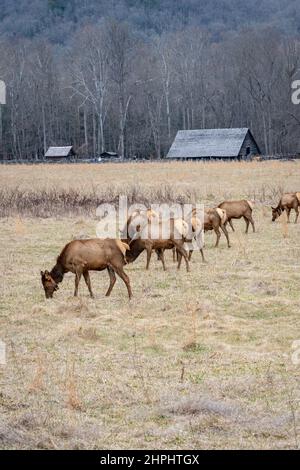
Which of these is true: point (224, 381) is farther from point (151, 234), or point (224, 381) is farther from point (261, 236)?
point (261, 236)

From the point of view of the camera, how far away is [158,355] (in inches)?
401

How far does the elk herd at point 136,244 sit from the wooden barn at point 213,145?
39.7 meters

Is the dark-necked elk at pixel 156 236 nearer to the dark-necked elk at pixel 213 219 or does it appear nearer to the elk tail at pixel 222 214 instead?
the dark-necked elk at pixel 213 219

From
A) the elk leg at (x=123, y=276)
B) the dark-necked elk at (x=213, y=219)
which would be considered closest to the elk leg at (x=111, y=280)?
the elk leg at (x=123, y=276)

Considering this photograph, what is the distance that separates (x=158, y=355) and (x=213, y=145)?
53468 mm

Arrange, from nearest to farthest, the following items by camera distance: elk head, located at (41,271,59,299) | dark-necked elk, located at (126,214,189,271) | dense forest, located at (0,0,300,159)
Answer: elk head, located at (41,271,59,299) → dark-necked elk, located at (126,214,189,271) → dense forest, located at (0,0,300,159)

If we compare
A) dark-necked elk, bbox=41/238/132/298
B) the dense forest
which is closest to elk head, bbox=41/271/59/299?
dark-necked elk, bbox=41/238/132/298

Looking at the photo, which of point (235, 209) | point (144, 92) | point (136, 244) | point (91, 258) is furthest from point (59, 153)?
point (91, 258)

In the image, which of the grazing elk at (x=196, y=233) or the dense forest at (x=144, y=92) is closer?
the grazing elk at (x=196, y=233)

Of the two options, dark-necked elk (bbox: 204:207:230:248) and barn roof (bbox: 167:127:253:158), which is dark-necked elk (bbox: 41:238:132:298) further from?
barn roof (bbox: 167:127:253:158)

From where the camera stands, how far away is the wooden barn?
61.9m

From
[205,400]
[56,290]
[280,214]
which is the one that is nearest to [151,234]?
[56,290]

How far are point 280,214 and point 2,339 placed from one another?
15703 millimetres

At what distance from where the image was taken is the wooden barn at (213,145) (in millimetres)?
61906
